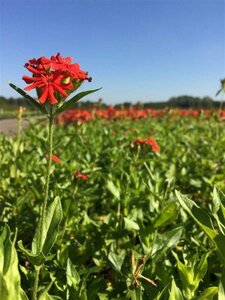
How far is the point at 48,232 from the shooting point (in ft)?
4.23

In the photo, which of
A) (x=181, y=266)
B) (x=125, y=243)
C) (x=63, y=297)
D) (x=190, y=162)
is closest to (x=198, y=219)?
(x=181, y=266)

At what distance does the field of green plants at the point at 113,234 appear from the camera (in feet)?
3.72

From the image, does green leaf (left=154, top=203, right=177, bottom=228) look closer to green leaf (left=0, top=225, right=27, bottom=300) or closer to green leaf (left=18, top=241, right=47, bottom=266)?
green leaf (left=18, top=241, right=47, bottom=266)

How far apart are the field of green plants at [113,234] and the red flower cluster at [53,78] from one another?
0.22 m

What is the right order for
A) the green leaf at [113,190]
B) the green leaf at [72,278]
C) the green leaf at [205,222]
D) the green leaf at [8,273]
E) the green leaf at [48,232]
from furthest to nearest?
1. the green leaf at [113,190]
2. the green leaf at [72,278]
3. the green leaf at [48,232]
4. the green leaf at [205,222]
5. the green leaf at [8,273]

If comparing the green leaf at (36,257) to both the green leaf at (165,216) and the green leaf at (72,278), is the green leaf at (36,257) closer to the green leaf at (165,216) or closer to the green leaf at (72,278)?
the green leaf at (72,278)

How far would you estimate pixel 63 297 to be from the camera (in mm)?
1464

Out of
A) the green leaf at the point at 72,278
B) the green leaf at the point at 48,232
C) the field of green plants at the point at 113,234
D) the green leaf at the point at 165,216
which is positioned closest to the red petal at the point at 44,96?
the field of green plants at the point at 113,234

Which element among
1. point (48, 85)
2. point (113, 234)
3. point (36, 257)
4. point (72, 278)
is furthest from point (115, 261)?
point (48, 85)

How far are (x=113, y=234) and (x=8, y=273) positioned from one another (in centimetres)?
123

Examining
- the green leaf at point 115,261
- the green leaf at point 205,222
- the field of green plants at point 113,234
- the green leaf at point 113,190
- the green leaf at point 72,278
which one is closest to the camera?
the green leaf at point 205,222

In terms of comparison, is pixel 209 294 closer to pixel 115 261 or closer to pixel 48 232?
pixel 48 232

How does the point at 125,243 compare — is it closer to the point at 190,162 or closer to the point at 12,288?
the point at 12,288

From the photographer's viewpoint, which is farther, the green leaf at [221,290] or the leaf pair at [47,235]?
the leaf pair at [47,235]
